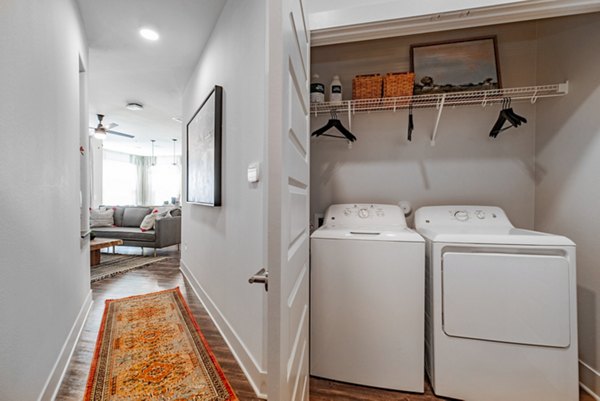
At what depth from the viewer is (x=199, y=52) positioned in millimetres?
2895

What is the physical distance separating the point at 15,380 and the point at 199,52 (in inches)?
117

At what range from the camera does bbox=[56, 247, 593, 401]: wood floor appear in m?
1.47

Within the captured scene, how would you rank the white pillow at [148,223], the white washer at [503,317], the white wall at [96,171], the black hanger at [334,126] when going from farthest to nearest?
the white wall at [96,171], the white pillow at [148,223], the black hanger at [334,126], the white washer at [503,317]

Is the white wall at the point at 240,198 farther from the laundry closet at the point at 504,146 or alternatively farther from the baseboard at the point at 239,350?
the laundry closet at the point at 504,146

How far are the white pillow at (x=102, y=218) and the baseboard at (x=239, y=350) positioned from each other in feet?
14.1

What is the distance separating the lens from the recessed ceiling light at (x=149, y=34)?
8.23 ft

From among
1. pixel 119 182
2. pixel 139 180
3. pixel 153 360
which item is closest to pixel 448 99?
pixel 153 360

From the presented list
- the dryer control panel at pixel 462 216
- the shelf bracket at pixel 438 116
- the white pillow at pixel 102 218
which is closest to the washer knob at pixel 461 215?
the dryer control panel at pixel 462 216

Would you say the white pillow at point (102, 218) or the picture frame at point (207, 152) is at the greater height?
the picture frame at point (207, 152)

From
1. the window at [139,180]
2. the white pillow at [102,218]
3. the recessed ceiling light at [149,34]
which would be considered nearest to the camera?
the recessed ceiling light at [149,34]

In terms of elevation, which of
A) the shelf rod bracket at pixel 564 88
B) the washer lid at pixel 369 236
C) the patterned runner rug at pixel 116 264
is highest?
the shelf rod bracket at pixel 564 88

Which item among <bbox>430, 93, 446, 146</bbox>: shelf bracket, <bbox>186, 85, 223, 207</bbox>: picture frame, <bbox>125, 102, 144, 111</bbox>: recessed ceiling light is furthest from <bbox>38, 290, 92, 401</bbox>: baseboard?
<bbox>125, 102, 144, 111</bbox>: recessed ceiling light

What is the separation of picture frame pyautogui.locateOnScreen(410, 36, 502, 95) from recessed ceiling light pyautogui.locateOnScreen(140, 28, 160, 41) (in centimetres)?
237

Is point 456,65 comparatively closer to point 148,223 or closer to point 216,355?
point 216,355
